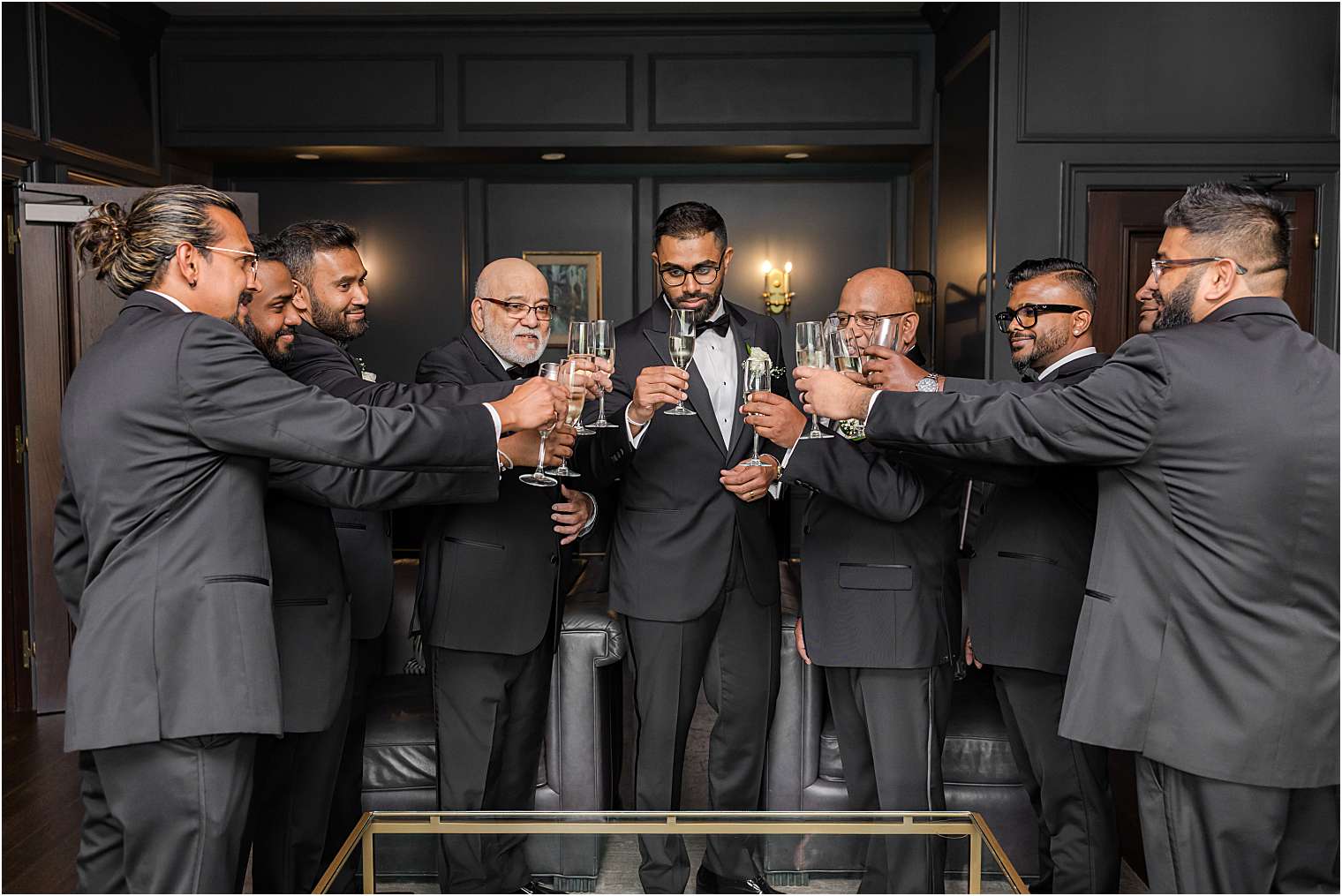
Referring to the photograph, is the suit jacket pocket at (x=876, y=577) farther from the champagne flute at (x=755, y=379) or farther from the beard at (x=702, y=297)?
the beard at (x=702, y=297)

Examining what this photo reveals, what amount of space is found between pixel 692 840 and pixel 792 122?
16.4ft

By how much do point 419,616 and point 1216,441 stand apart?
1.94 m

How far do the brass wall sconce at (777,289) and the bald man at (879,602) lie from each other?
169 inches

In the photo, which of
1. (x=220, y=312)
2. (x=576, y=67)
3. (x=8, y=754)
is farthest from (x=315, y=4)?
(x=220, y=312)

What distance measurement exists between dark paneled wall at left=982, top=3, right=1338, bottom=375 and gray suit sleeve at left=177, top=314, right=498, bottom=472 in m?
3.85

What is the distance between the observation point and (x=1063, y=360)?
2.84 meters

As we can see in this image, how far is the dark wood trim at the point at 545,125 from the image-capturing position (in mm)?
6215

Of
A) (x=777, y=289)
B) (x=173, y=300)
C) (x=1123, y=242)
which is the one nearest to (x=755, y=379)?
(x=173, y=300)

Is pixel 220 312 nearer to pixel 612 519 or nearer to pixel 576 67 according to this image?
pixel 612 519

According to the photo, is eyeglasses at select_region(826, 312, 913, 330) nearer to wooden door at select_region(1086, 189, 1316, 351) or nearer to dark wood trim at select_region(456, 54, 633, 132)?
wooden door at select_region(1086, 189, 1316, 351)

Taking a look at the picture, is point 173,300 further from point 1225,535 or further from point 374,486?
point 1225,535

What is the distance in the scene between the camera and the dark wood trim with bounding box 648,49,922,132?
6.20 metres

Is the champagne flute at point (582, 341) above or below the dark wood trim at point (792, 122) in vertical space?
below

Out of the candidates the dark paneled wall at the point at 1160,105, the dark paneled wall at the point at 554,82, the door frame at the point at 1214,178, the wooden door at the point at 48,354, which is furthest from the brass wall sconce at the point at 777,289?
the wooden door at the point at 48,354
